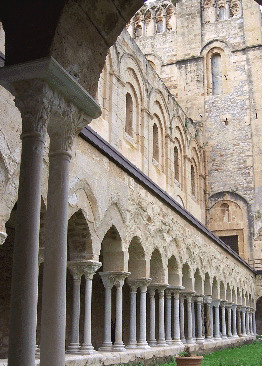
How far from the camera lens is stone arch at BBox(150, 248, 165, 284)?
1309cm

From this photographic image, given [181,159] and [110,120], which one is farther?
[181,159]

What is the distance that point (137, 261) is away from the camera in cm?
1184

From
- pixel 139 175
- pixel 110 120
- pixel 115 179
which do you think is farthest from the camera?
pixel 110 120

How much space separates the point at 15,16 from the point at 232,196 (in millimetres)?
23596

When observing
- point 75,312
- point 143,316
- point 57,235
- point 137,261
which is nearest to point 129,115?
point 137,261

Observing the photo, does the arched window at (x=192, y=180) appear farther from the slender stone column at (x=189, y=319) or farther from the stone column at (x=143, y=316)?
the stone column at (x=143, y=316)

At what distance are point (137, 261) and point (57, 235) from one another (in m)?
7.16

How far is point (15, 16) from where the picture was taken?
4973mm

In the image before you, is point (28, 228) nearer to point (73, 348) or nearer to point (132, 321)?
point (73, 348)

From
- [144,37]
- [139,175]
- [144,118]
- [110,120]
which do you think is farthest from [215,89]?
[139,175]

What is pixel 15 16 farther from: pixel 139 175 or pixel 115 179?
pixel 139 175

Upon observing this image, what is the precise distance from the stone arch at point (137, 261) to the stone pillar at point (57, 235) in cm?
662

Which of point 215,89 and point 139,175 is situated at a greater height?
point 215,89

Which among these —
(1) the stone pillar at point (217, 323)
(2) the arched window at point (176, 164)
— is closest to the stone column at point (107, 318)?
(1) the stone pillar at point (217, 323)
